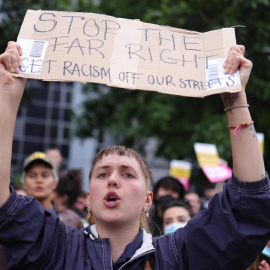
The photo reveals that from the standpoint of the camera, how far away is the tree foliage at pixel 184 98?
9375mm

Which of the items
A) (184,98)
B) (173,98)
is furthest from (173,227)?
(184,98)

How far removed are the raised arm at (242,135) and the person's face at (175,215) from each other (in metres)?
2.20

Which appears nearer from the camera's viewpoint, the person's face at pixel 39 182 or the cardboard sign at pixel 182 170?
the person's face at pixel 39 182

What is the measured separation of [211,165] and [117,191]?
16.1ft

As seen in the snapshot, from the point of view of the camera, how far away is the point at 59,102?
24.6m

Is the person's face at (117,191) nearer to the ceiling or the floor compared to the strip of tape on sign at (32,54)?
nearer to the floor

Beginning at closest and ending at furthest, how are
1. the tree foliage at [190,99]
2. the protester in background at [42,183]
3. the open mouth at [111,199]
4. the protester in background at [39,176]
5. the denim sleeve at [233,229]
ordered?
the denim sleeve at [233,229], the open mouth at [111,199], the protester in background at [42,183], the protester in background at [39,176], the tree foliage at [190,99]

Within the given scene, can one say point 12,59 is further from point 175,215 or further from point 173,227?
point 175,215

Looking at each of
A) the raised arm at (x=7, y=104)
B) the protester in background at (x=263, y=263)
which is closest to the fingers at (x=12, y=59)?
the raised arm at (x=7, y=104)

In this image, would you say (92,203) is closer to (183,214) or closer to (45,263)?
(45,263)

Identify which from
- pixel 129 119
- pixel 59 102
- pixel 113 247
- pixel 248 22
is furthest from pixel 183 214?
pixel 59 102

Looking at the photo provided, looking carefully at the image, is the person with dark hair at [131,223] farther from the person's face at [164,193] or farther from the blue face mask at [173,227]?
the person's face at [164,193]

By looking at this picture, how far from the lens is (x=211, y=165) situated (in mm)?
6902

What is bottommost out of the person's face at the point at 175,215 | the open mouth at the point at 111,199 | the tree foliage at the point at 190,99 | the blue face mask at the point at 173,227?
the open mouth at the point at 111,199
